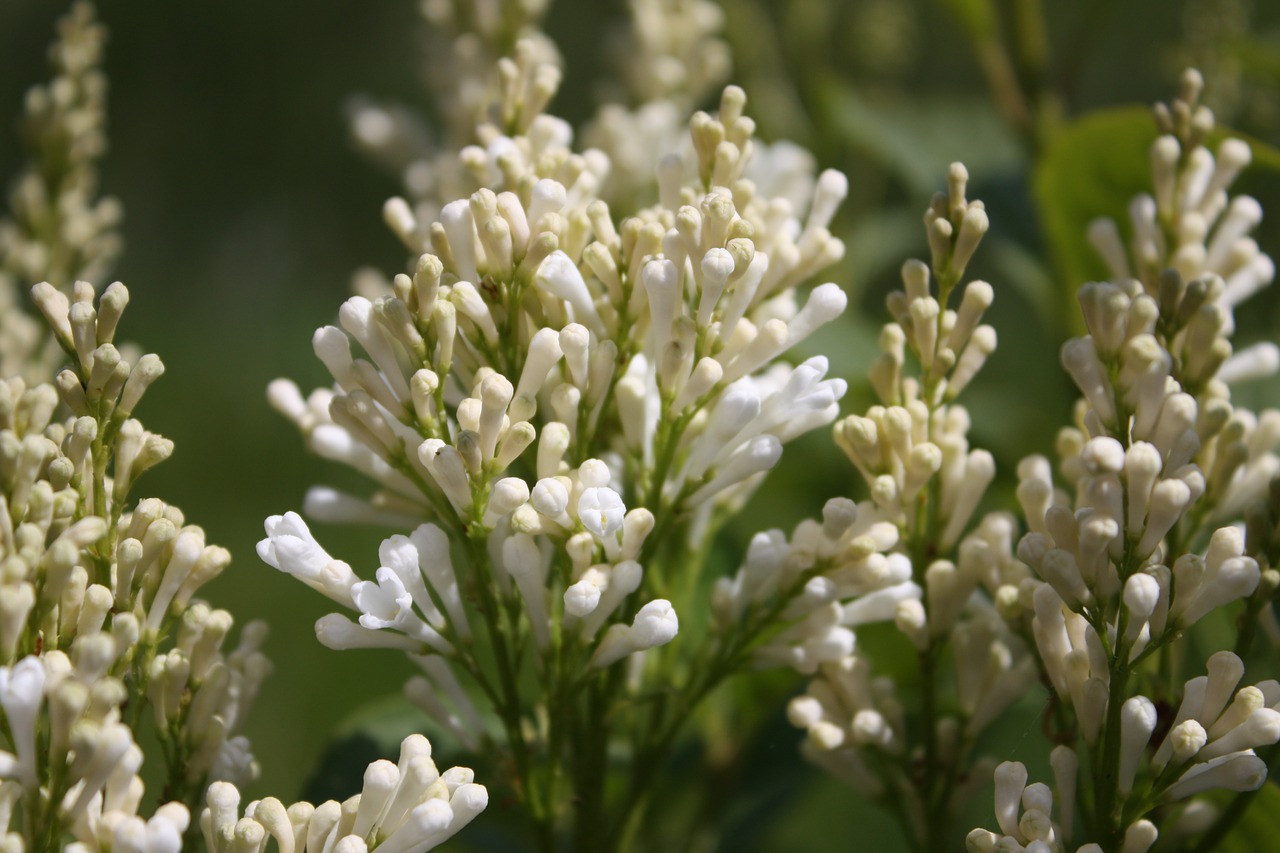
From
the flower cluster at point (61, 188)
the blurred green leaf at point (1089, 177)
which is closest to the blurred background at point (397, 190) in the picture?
the blurred green leaf at point (1089, 177)

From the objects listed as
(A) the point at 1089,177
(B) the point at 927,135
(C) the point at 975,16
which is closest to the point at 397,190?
(B) the point at 927,135

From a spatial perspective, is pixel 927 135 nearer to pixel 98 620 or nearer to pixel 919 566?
pixel 919 566

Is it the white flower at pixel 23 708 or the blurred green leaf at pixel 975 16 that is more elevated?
the blurred green leaf at pixel 975 16

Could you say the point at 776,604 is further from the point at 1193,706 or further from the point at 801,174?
the point at 801,174

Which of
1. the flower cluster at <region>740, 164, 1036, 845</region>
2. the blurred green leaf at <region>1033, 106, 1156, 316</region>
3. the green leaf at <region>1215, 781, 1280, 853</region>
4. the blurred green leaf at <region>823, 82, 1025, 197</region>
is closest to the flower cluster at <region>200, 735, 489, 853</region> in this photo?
the flower cluster at <region>740, 164, 1036, 845</region>

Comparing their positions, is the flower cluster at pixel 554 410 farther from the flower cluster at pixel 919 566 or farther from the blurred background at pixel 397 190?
the blurred background at pixel 397 190
